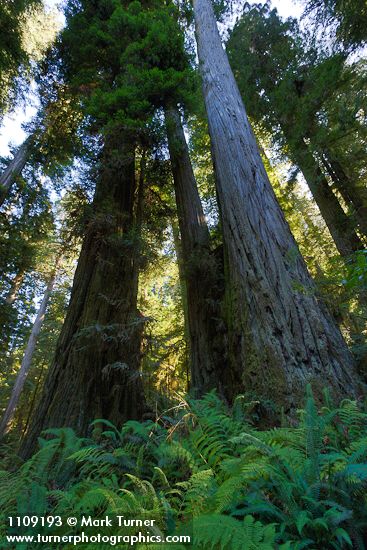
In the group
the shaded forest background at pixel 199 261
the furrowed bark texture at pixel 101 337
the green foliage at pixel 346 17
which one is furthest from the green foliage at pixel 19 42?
the green foliage at pixel 346 17

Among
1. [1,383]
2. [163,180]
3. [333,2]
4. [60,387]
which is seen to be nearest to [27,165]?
[163,180]

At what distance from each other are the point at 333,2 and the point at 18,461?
9.61 meters

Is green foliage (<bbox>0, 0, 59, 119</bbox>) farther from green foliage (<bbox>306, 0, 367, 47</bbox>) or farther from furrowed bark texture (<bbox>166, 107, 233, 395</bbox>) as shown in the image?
green foliage (<bbox>306, 0, 367, 47</bbox>)

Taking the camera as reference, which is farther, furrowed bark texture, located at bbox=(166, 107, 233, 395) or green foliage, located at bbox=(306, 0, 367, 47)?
green foliage, located at bbox=(306, 0, 367, 47)

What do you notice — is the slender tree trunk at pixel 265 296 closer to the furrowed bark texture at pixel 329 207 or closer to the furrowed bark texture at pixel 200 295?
the furrowed bark texture at pixel 200 295

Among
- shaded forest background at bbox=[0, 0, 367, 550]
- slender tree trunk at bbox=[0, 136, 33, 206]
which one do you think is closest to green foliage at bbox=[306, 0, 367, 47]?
shaded forest background at bbox=[0, 0, 367, 550]

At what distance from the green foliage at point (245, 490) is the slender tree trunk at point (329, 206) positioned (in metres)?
5.94

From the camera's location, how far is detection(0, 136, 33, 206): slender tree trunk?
7.52 metres

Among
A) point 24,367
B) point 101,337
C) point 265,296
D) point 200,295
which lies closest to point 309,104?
point 200,295

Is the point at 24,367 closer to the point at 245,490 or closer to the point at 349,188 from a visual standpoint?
the point at 245,490

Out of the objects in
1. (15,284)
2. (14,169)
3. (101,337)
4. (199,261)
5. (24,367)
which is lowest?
(101,337)

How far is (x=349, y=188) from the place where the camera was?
7.95 metres

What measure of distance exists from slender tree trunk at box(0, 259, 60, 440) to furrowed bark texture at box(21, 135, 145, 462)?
26.3ft

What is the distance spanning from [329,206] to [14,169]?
8519mm
